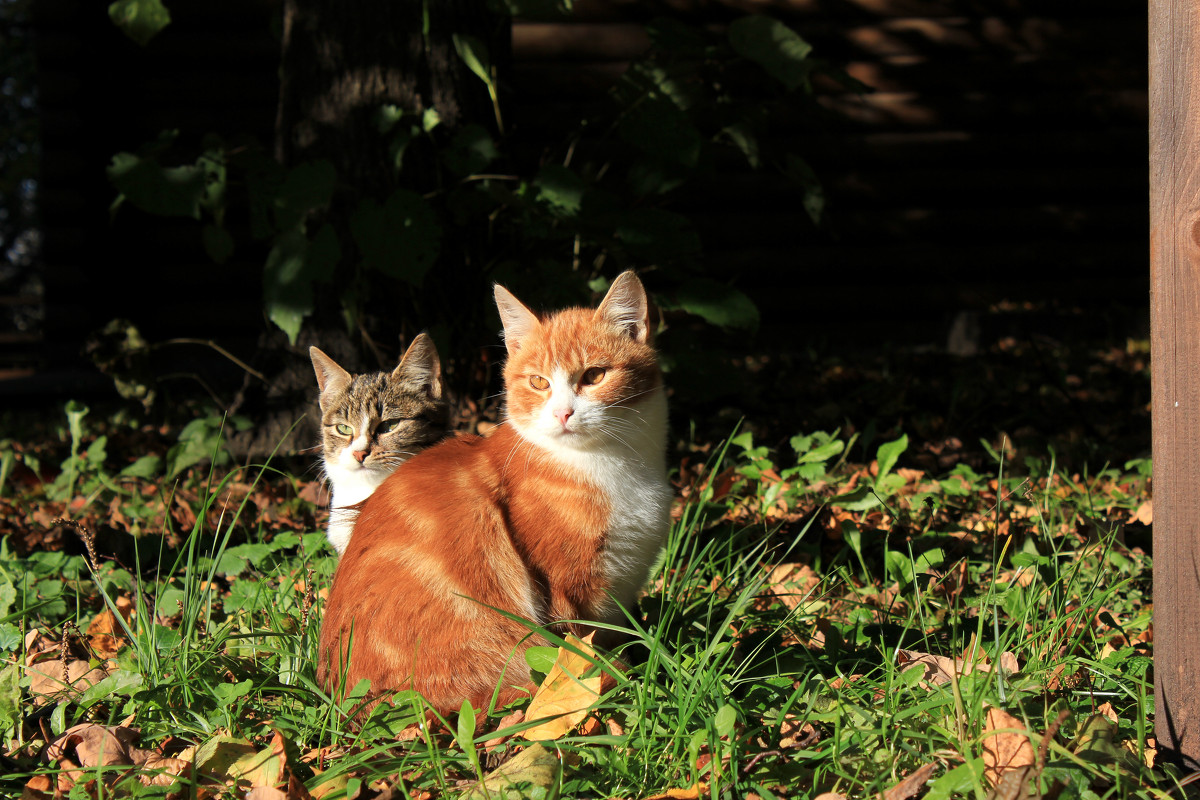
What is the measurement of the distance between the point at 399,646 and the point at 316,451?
7.28 feet

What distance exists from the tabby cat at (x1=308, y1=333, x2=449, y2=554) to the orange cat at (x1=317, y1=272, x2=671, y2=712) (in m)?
0.56

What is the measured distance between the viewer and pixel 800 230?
281 inches

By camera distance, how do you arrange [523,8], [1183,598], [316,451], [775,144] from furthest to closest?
[775,144], [316,451], [523,8], [1183,598]

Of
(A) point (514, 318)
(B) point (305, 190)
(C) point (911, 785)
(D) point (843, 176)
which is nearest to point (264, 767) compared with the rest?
(C) point (911, 785)

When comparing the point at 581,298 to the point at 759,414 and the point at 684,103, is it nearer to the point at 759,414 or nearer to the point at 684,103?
the point at 684,103

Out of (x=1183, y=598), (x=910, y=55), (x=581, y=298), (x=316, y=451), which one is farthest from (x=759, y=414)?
(x=910, y=55)

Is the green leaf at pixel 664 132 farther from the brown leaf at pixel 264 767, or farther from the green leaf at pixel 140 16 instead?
the brown leaf at pixel 264 767

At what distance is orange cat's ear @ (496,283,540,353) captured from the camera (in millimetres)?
2362

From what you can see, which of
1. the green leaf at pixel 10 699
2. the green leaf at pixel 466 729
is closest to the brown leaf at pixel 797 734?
the green leaf at pixel 466 729

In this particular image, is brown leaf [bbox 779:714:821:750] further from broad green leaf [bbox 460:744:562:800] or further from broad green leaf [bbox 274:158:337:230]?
broad green leaf [bbox 274:158:337:230]

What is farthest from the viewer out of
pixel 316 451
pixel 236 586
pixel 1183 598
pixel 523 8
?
pixel 316 451

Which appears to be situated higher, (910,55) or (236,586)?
(910,55)

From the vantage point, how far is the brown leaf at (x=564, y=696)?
1.66m

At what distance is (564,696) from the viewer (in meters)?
1.70
